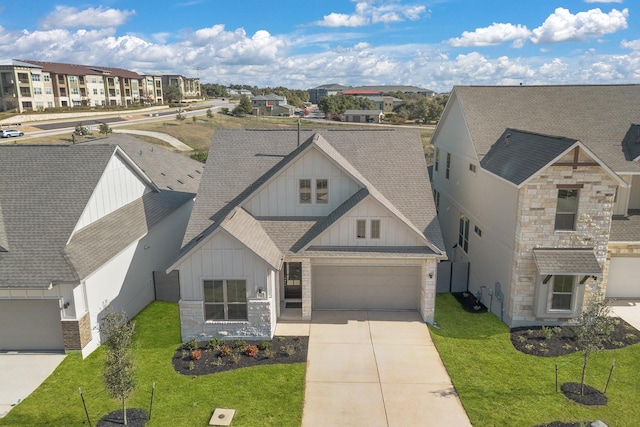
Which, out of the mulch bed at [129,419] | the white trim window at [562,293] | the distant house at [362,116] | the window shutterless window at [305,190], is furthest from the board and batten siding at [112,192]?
the distant house at [362,116]

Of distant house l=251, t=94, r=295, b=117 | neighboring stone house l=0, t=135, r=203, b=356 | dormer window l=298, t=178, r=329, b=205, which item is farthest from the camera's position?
distant house l=251, t=94, r=295, b=117

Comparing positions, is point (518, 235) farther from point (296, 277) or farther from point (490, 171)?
point (296, 277)

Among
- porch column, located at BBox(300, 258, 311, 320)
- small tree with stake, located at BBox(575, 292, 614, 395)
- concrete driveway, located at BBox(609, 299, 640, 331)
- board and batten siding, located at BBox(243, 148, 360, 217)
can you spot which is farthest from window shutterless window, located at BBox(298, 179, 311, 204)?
concrete driveway, located at BBox(609, 299, 640, 331)

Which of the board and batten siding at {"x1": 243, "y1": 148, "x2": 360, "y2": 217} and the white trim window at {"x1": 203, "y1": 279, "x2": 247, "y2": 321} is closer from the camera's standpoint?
the white trim window at {"x1": 203, "y1": 279, "x2": 247, "y2": 321}

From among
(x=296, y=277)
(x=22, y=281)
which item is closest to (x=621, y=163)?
(x=296, y=277)

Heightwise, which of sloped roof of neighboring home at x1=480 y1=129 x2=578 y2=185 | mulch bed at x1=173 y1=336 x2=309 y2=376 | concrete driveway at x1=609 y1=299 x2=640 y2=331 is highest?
sloped roof of neighboring home at x1=480 y1=129 x2=578 y2=185

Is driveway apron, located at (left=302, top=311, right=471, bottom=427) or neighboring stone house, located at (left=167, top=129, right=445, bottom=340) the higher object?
neighboring stone house, located at (left=167, top=129, right=445, bottom=340)

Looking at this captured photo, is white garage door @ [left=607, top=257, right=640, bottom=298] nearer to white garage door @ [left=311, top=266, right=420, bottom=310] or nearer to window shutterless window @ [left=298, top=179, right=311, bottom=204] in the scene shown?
white garage door @ [left=311, top=266, right=420, bottom=310]
